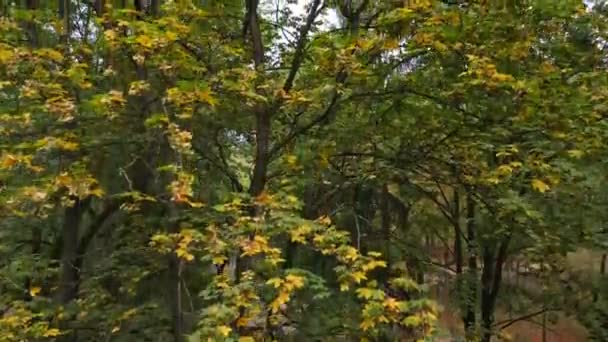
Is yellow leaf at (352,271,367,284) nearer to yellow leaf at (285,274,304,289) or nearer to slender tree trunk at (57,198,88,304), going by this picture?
yellow leaf at (285,274,304,289)

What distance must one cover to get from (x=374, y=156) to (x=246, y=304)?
2145 millimetres

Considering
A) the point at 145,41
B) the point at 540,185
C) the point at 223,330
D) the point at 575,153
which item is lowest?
the point at 223,330

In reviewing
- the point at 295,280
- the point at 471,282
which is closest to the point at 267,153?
the point at 295,280

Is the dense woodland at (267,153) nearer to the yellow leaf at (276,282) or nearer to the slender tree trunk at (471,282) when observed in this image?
the yellow leaf at (276,282)

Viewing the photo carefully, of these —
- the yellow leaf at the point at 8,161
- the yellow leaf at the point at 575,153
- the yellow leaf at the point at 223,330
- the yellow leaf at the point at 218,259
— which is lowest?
the yellow leaf at the point at 223,330

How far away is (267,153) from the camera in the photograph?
4.34m

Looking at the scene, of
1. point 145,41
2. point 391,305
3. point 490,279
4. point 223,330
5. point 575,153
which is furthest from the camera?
point 490,279

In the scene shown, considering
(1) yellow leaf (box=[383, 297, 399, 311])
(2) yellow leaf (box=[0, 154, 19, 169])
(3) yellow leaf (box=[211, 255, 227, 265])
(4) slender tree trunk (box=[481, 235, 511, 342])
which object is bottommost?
(4) slender tree trunk (box=[481, 235, 511, 342])

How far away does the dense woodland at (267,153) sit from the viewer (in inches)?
129

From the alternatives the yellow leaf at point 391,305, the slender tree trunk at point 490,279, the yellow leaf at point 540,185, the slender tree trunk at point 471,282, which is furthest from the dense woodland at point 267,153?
the slender tree trunk at point 490,279

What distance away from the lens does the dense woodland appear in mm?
3279

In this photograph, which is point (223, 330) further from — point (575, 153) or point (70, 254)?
point (575, 153)

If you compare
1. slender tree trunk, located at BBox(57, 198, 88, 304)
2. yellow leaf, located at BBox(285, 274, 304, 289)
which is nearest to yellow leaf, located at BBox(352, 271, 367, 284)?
yellow leaf, located at BBox(285, 274, 304, 289)

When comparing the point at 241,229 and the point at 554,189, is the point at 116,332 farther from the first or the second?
the point at 554,189
